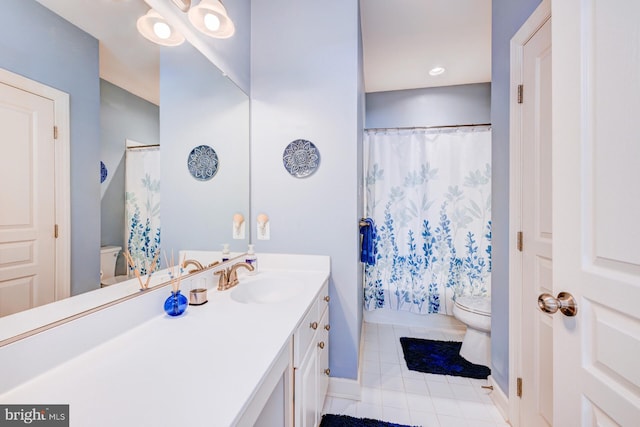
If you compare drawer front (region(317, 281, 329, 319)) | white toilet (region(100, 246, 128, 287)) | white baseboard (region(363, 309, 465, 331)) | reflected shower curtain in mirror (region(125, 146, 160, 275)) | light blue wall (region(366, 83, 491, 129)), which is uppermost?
light blue wall (region(366, 83, 491, 129))

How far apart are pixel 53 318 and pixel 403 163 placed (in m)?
2.46

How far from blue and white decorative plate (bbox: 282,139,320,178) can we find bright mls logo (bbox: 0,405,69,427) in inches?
54.0

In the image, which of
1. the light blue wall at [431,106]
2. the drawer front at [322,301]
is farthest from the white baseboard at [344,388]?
the light blue wall at [431,106]

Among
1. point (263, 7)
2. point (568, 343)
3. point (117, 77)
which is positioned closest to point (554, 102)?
point (568, 343)

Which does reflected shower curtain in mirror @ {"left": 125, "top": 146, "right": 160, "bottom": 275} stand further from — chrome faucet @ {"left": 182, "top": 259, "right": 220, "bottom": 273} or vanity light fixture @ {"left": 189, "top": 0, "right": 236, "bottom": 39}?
vanity light fixture @ {"left": 189, "top": 0, "right": 236, "bottom": 39}

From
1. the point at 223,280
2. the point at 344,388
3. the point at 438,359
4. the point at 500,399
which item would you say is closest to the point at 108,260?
the point at 223,280

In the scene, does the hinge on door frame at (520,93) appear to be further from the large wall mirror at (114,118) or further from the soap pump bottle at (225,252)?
the soap pump bottle at (225,252)

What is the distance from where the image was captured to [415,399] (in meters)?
1.59

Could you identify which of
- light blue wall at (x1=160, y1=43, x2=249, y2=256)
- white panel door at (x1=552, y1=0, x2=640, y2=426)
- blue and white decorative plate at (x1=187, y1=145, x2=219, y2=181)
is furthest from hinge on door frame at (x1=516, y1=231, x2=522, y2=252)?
blue and white decorative plate at (x1=187, y1=145, x2=219, y2=181)

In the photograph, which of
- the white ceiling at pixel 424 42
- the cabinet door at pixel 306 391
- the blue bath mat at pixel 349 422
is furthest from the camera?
the white ceiling at pixel 424 42

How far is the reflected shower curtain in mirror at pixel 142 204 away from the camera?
0.89 metres

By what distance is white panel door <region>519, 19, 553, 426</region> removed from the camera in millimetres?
1124

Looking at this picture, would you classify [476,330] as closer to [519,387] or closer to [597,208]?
[519,387]

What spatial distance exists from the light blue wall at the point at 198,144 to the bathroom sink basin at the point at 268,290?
289mm
